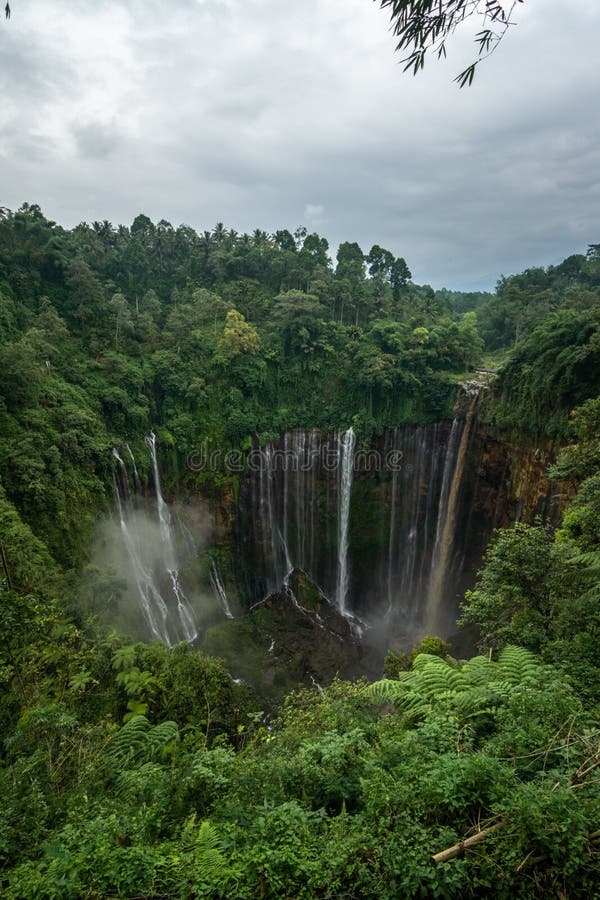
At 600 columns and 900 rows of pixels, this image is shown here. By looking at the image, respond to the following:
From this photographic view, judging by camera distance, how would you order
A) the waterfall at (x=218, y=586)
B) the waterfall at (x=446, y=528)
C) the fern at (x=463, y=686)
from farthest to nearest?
the waterfall at (x=218, y=586) < the waterfall at (x=446, y=528) < the fern at (x=463, y=686)

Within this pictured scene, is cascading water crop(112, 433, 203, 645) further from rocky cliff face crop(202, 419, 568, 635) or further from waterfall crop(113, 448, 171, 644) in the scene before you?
rocky cliff face crop(202, 419, 568, 635)

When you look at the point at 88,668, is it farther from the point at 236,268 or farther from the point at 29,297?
the point at 236,268

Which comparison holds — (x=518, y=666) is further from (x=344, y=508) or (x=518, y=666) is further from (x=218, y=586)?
(x=344, y=508)

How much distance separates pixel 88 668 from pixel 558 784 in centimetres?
827

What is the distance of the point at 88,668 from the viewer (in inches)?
327

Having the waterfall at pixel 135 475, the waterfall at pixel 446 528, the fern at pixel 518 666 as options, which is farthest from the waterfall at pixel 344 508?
the fern at pixel 518 666

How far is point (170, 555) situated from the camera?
1959 cm

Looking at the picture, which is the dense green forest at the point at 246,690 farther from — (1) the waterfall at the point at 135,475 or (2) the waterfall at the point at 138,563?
(2) the waterfall at the point at 138,563

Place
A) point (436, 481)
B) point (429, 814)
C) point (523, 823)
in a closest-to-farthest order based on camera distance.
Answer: point (523, 823) → point (429, 814) → point (436, 481)

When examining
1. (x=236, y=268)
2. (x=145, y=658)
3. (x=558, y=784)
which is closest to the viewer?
(x=558, y=784)

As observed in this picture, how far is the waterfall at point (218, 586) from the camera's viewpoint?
67.8ft

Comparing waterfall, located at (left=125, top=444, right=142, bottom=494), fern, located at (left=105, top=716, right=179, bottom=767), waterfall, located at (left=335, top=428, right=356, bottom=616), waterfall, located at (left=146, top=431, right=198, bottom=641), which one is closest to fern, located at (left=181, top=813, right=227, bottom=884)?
fern, located at (left=105, top=716, right=179, bottom=767)

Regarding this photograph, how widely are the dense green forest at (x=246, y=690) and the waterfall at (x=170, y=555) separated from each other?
0.75 m

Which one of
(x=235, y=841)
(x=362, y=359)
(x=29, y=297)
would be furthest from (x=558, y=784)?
(x=29, y=297)
